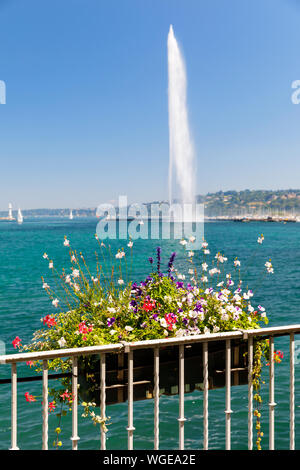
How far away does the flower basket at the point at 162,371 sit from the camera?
318 centimetres

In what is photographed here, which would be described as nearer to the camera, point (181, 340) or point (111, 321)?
point (181, 340)

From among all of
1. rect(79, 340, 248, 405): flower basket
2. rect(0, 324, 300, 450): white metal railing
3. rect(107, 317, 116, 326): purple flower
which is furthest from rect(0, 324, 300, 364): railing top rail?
rect(107, 317, 116, 326): purple flower

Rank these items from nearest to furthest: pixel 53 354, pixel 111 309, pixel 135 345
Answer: pixel 53 354
pixel 135 345
pixel 111 309

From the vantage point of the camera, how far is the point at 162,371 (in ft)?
10.9

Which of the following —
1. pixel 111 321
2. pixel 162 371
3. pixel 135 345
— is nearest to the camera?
pixel 135 345

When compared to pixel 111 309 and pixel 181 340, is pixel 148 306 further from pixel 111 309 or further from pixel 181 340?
pixel 181 340

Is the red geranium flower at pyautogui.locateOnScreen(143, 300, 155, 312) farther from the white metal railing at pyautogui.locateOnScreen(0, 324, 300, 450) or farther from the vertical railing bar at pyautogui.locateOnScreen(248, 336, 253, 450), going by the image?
the vertical railing bar at pyautogui.locateOnScreen(248, 336, 253, 450)

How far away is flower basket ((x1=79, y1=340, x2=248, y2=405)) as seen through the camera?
318 cm

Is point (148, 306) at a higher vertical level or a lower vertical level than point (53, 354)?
higher

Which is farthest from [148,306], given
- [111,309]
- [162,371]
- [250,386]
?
[250,386]

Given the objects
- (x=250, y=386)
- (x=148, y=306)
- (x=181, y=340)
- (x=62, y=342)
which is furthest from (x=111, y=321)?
(x=250, y=386)

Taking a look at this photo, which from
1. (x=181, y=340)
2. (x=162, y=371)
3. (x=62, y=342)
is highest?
(x=181, y=340)

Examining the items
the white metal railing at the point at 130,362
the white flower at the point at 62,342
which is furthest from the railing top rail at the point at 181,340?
the white flower at the point at 62,342
